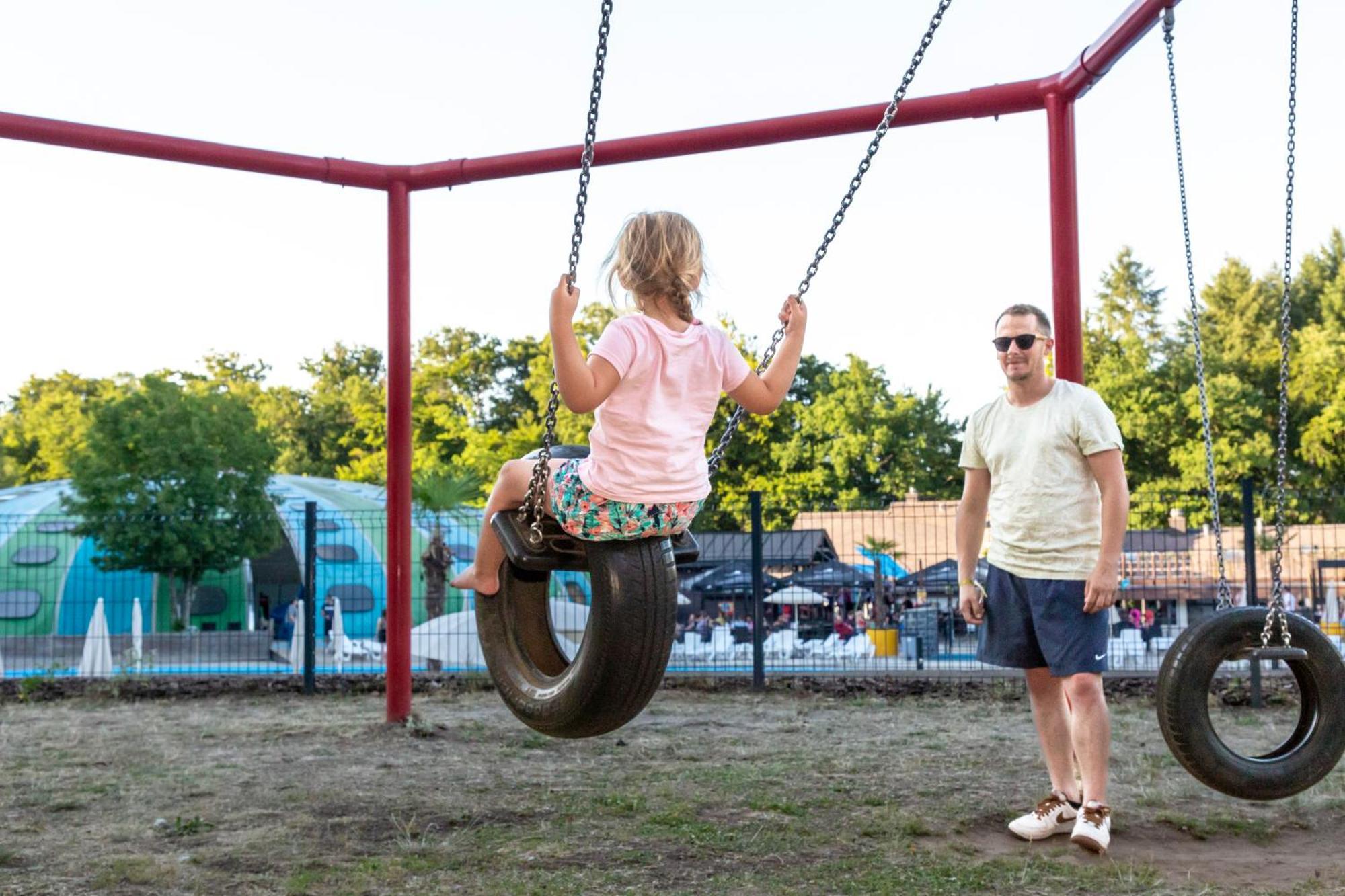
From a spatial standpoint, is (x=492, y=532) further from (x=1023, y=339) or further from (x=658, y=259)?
(x=1023, y=339)

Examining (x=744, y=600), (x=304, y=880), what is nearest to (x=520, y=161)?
(x=304, y=880)

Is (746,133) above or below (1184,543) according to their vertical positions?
above

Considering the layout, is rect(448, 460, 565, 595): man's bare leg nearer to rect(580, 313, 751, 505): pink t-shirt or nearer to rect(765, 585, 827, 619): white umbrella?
rect(580, 313, 751, 505): pink t-shirt

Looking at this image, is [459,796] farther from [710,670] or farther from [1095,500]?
[710,670]

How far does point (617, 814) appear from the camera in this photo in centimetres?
514

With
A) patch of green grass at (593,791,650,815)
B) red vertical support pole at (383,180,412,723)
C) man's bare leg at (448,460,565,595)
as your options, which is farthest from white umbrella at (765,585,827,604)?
man's bare leg at (448,460,565,595)

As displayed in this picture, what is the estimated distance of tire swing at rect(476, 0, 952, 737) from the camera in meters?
3.00

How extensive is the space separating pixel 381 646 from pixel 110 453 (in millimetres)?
7356

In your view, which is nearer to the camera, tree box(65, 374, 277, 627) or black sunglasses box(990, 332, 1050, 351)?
black sunglasses box(990, 332, 1050, 351)

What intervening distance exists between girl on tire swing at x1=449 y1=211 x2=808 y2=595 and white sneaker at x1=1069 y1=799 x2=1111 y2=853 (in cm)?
228

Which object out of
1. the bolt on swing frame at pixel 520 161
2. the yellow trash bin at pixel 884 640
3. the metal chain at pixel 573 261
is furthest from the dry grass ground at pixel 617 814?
the yellow trash bin at pixel 884 640

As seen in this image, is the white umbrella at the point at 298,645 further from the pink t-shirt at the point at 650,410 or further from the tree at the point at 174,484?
the pink t-shirt at the point at 650,410

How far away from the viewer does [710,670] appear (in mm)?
11117

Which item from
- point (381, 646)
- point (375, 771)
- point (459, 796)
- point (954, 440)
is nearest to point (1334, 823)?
point (459, 796)
